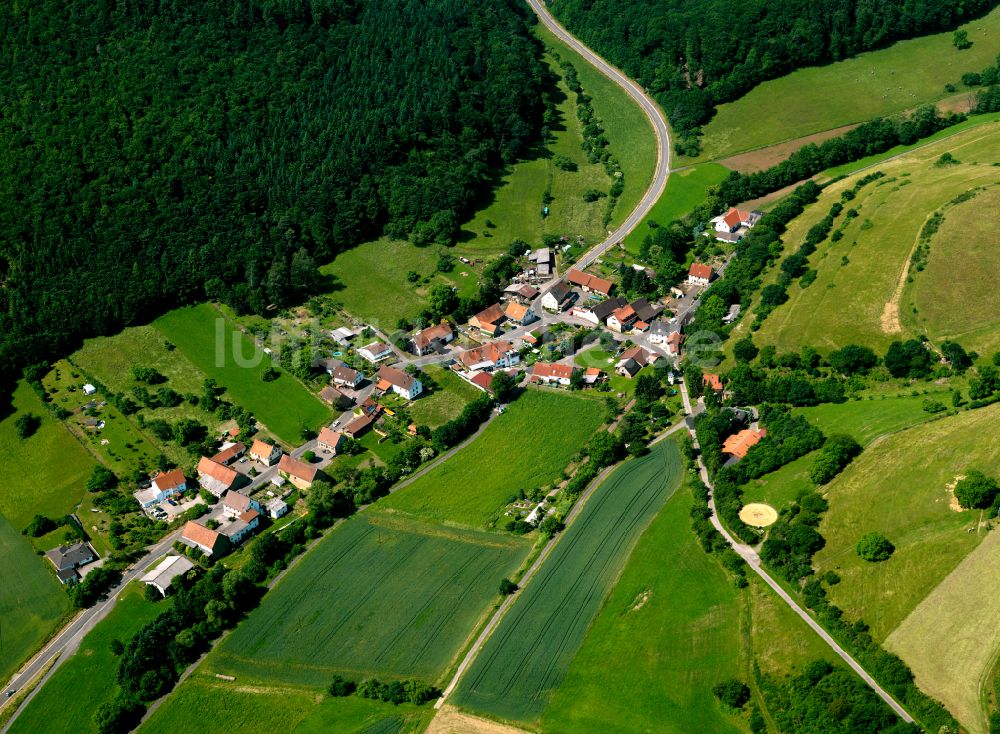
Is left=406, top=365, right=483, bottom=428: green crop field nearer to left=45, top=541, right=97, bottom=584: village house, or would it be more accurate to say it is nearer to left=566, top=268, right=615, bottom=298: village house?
left=566, top=268, right=615, bottom=298: village house

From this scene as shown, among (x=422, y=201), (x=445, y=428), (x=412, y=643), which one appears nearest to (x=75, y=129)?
(x=422, y=201)

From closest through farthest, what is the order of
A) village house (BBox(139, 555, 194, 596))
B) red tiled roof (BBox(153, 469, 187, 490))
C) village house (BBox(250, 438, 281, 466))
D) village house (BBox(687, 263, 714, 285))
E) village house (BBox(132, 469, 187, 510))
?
village house (BBox(139, 555, 194, 596))
village house (BBox(132, 469, 187, 510))
red tiled roof (BBox(153, 469, 187, 490))
village house (BBox(250, 438, 281, 466))
village house (BBox(687, 263, 714, 285))

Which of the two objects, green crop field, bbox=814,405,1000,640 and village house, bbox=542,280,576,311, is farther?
village house, bbox=542,280,576,311

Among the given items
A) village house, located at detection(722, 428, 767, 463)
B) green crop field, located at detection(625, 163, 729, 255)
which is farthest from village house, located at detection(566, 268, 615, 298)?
village house, located at detection(722, 428, 767, 463)

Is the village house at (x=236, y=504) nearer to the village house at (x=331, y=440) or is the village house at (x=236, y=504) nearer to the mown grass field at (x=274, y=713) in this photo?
the village house at (x=331, y=440)

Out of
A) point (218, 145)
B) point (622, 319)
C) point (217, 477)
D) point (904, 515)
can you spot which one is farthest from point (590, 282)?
point (218, 145)

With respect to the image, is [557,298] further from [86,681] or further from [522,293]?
[86,681]

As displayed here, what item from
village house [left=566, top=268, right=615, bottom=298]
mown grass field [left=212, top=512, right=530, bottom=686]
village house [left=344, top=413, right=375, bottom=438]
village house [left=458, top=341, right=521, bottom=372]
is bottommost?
mown grass field [left=212, top=512, right=530, bottom=686]

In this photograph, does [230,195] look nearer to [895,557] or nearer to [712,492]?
[712,492]
